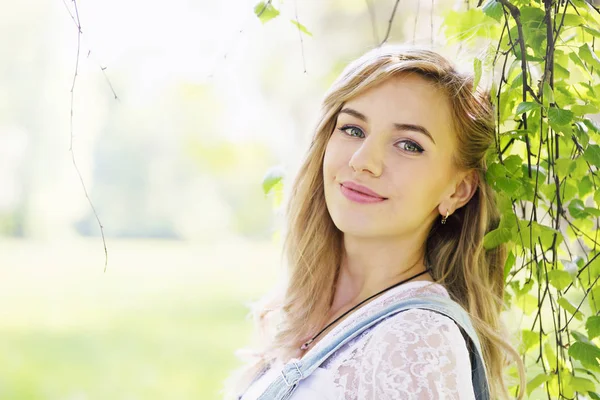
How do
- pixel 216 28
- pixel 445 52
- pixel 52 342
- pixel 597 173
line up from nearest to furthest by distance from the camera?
pixel 597 173 < pixel 445 52 < pixel 52 342 < pixel 216 28

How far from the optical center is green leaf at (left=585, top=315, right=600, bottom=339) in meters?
1.21

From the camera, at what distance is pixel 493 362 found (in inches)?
56.5

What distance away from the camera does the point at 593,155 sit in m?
1.16

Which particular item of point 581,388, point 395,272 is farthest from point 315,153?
point 581,388

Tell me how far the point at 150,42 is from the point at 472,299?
5.71 meters

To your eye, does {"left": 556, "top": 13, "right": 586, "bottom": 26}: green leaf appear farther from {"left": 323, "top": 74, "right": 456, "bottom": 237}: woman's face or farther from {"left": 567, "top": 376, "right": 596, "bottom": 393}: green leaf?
{"left": 567, "top": 376, "right": 596, "bottom": 393}: green leaf

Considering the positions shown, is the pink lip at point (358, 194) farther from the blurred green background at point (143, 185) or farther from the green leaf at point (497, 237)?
the blurred green background at point (143, 185)

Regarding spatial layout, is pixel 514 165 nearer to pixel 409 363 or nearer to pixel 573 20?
pixel 573 20

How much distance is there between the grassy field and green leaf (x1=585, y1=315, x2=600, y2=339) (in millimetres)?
3868

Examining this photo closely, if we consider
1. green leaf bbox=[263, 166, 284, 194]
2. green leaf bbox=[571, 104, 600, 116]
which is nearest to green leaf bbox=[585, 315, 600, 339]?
green leaf bbox=[571, 104, 600, 116]

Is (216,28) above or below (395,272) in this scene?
above

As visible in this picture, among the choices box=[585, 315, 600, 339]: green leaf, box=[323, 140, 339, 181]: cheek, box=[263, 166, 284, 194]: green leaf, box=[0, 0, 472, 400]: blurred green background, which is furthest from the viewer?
box=[0, 0, 472, 400]: blurred green background

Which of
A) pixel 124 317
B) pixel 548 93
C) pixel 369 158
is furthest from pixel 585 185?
pixel 124 317

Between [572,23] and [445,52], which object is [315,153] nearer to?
[445,52]
